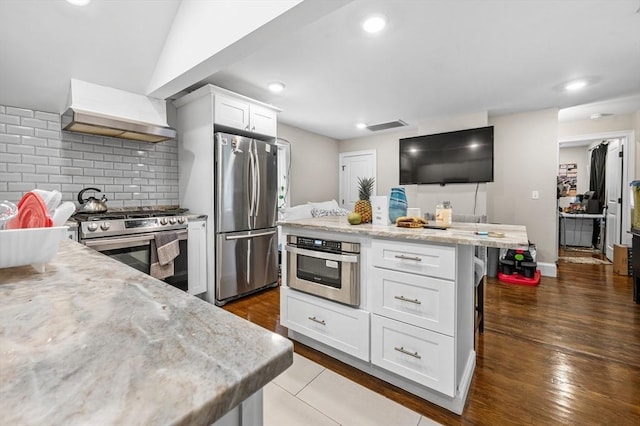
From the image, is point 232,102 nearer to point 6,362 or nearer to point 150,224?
point 150,224

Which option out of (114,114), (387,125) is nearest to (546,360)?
(387,125)

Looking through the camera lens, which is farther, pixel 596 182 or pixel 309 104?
pixel 596 182

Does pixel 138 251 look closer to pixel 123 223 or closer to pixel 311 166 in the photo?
pixel 123 223

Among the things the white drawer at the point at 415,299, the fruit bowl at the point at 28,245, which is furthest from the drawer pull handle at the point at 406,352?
the fruit bowl at the point at 28,245

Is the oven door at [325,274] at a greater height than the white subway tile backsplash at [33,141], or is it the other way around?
the white subway tile backsplash at [33,141]

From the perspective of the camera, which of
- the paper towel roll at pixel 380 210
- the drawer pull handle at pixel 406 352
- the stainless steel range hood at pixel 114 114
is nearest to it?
the drawer pull handle at pixel 406 352

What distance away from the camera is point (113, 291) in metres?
0.63

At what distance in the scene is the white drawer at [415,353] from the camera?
1.48 m

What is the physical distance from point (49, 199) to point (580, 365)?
2946 mm

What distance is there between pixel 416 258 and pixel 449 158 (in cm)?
320

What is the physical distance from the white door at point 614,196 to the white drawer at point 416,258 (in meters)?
5.23

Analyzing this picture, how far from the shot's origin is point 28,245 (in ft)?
2.26

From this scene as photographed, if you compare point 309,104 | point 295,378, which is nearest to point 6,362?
point 295,378

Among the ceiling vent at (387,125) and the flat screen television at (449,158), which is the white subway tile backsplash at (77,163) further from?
the flat screen television at (449,158)
